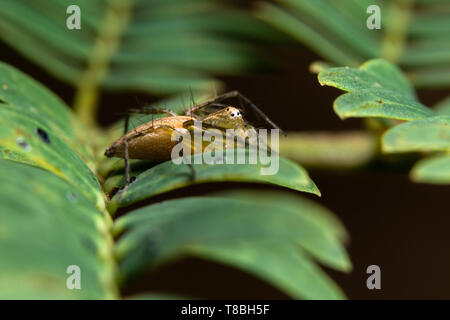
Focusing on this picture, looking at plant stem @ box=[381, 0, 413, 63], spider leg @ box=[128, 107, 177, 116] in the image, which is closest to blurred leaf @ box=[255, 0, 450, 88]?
plant stem @ box=[381, 0, 413, 63]

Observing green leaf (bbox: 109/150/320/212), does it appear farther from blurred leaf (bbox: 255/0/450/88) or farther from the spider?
blurred leaf (bbox: 255/0/450/88)

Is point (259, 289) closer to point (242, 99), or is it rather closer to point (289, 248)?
point (242, 99)

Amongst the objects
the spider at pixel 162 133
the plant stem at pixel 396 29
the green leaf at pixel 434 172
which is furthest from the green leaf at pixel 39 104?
the plant stem at pixel 396 29

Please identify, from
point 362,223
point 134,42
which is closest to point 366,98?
point 134,42

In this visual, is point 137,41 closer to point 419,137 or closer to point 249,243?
point 419,137
